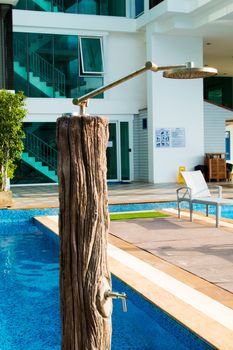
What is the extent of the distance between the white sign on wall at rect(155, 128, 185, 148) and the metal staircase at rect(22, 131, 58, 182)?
9.96 ft

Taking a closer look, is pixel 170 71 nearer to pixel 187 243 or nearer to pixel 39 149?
pixel 187 243

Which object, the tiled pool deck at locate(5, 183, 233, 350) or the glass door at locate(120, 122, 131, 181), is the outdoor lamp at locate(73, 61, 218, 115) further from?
the glass door at locate(120, 122, 131, 181)

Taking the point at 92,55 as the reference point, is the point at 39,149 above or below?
below

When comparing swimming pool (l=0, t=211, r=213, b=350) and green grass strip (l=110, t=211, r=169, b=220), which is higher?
green grass strip (l=110, t=211, r=169, b=220)

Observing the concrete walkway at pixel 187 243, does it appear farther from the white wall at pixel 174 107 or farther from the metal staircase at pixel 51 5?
the metal staircase at pixel 51 5

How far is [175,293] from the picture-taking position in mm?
4078

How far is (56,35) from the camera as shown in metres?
14.8

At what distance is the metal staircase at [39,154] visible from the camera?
14539mm

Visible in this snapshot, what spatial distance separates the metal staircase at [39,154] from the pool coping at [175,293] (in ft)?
28.8

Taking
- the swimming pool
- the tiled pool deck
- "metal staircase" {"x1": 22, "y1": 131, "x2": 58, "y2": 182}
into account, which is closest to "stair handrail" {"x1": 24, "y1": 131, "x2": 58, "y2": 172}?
"metal staircase" {"x1": 22, "y1": 131, "x2": 58, "y2": 182}

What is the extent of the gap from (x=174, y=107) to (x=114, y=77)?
6.89 feet

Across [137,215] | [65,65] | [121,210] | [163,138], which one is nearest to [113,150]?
[163,138]

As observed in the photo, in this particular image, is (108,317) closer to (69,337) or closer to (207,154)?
(69,337)

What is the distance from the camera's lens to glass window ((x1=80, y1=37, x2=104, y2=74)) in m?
15.0
